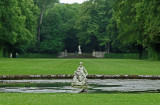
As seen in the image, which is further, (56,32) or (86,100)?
(56,32)

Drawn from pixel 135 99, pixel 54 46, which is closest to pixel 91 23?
pixel 54 46

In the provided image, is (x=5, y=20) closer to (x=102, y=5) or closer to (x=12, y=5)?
(x=12, y=5)

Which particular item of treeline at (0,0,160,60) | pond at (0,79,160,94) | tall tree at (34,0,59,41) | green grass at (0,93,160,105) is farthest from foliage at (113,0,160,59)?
green grass at (0,93,160,105)

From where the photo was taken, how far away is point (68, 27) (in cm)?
11794

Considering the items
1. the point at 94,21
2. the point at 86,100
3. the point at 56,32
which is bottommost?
the point at 86,100

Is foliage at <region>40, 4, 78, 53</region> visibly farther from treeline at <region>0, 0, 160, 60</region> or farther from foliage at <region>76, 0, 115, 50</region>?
foliage at <region>76, 0, 115, 50</region>

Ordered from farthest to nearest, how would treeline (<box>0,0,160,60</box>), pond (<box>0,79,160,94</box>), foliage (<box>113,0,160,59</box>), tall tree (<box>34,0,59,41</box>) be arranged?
tall tree (<box>34,0,59,41</box>)
treeline (<box>0,0,160,60</box>)
foliage (<box>113,0,160,59</box>)
pond (<box>0,79,160,94</box>)

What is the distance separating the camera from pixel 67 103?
13633mm

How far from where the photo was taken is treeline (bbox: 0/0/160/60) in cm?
6768

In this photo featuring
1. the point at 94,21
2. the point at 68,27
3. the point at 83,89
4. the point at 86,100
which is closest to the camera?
the point at 86,100

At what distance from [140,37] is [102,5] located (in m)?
47.6

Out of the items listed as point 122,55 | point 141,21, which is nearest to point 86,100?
point 141,21

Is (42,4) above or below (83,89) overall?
above

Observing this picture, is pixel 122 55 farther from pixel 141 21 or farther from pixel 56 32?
pixel 141 21
